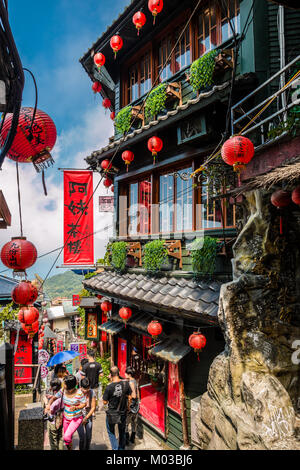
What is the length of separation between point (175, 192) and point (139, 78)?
16.0 ft

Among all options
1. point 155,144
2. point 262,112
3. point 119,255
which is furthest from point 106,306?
point 262,112

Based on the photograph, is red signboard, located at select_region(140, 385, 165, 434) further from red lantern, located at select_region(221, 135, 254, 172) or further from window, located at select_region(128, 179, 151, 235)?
red lantern, located at select_region(221, 135, 254, 172)

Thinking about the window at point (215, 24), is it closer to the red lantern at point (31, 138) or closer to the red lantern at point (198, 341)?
the red lantern at point (31, 138)

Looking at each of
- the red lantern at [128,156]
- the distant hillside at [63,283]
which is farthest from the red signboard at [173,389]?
the distant hillside at [63,283]

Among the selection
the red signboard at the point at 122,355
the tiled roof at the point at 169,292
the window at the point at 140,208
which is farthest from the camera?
the red signboard at the point at 122,355

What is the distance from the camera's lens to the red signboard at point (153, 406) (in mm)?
8633

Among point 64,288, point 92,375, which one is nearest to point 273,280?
point 92,375

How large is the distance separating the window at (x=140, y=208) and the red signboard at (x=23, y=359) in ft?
22.8

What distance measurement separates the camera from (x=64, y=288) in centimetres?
14662

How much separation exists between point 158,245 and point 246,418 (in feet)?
16.1

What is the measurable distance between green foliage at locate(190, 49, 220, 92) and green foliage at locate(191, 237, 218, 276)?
398 centimetres

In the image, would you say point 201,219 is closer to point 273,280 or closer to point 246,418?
point 273,280

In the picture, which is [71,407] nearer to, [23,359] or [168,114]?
[168,114]

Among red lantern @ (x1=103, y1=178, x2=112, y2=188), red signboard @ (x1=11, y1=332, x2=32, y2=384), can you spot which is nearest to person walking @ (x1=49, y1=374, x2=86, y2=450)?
red signboard @ (x1=11, y1=332, x2=32, y2=384)
